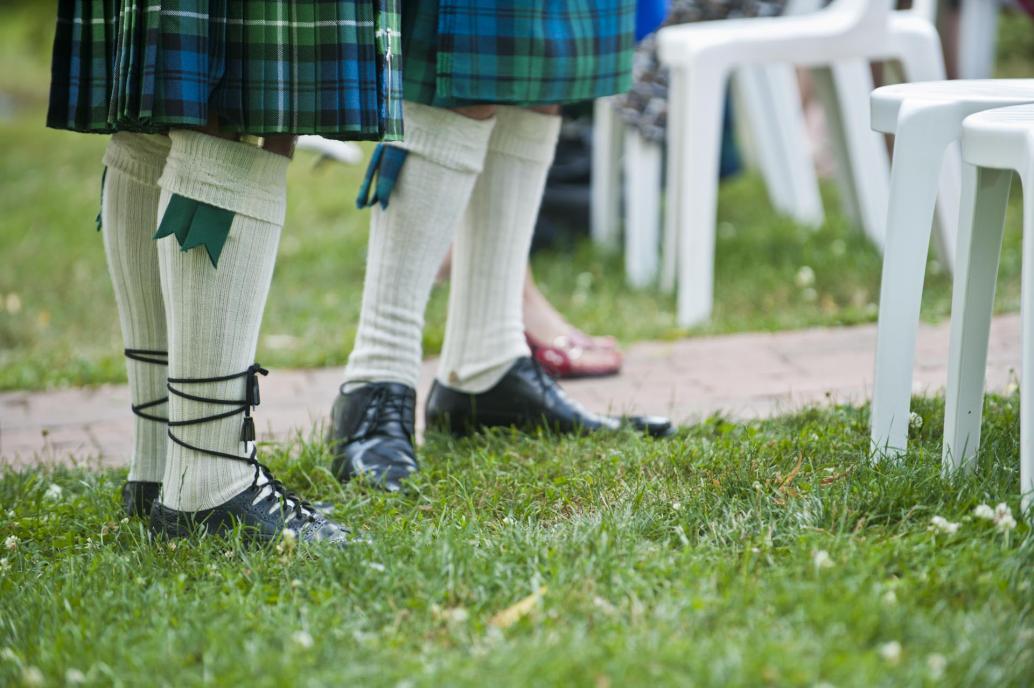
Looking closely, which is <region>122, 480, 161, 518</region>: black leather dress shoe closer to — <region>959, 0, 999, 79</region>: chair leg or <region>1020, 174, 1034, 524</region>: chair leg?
<region>1020, 174, 1034, 524</region>: chair leg

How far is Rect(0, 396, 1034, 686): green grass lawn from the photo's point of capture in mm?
1145

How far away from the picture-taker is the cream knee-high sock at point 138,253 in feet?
5.21

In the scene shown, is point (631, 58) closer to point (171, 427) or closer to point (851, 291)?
point (171, 427)

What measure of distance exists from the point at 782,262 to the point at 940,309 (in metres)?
0.77

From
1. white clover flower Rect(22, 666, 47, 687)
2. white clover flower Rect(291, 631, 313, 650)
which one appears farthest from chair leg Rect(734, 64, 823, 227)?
white clover flower Rect(22, 666, 47, 687)

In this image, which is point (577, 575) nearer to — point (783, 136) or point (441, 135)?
point (441, 135)

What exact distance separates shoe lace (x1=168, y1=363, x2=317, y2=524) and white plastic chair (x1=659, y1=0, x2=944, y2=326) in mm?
1710

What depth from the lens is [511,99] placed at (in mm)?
1797

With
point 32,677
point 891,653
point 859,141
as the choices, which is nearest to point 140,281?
point 32,677

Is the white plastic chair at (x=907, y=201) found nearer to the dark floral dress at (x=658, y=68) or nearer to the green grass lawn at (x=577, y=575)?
the green grass lawn at (x=577, y=575)

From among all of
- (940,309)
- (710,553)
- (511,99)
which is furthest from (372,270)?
(940,309)

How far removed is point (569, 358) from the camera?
259 centimetres

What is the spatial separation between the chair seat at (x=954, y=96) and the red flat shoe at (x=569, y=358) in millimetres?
1053

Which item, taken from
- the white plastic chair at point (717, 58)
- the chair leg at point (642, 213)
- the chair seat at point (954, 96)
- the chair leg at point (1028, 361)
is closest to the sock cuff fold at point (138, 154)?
the chair seat at point (954, 96)
